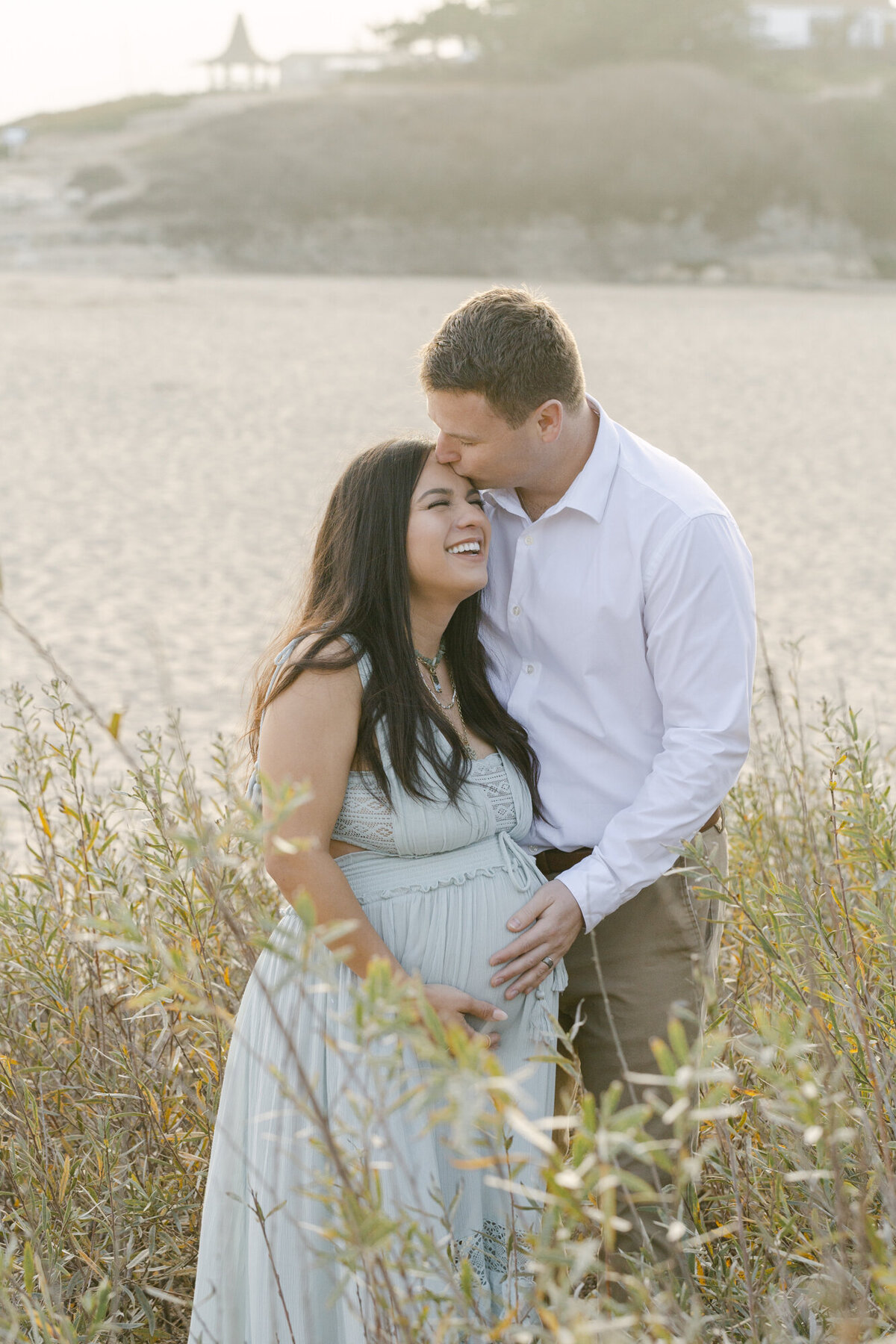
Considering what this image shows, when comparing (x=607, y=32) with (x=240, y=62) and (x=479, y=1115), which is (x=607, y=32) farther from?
(x=479, y=1115)

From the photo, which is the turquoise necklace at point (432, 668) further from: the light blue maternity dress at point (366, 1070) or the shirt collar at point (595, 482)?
the shirt collar at point (595, 482)

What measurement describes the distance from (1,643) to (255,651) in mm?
2055

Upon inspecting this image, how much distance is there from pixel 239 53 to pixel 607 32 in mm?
32869

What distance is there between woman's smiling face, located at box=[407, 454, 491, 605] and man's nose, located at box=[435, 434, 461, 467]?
0.01 metres

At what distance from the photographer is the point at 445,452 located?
275 cm

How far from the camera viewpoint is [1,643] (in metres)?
9.63

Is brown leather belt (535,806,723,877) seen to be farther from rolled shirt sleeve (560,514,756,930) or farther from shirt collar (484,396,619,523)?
shirt collar (484,396,619,523)

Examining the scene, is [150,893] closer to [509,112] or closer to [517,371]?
[517,371]

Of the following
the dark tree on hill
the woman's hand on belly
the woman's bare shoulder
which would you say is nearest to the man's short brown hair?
the woman's bare shoulder

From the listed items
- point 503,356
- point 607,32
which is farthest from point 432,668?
point 607,32

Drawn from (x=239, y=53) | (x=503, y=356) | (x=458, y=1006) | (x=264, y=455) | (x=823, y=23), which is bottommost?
(x=264, y=455)

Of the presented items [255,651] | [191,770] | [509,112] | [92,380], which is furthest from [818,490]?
[509,112]

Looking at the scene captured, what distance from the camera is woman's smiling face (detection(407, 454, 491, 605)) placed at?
2.66 metres

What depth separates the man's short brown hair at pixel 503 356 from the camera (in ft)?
9.02
